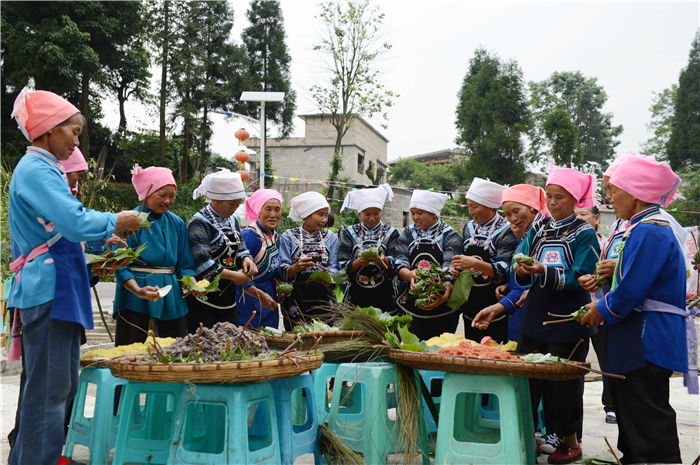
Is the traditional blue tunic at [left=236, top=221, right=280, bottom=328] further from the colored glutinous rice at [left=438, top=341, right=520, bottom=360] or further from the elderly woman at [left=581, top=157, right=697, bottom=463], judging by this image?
the elderly woman at [left=581, top=157, right=697, bottom=463]

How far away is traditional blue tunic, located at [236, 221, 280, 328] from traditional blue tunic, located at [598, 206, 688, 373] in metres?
2.81

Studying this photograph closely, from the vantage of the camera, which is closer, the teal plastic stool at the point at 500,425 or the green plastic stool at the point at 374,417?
the teal plastic stool at the point at 500,425

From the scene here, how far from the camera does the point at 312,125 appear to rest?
29.5 metres

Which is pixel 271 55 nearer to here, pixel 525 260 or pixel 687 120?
pixel 687 120

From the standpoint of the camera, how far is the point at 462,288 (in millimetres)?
4090

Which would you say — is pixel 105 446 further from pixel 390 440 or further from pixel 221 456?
pixel 390 440

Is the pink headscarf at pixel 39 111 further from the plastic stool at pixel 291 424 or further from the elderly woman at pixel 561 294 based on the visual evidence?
the elderly woman at pixel 561 294

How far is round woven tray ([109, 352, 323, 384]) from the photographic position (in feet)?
7.88

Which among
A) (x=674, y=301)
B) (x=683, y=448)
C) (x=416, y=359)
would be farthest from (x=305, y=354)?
(x=683, y=448)

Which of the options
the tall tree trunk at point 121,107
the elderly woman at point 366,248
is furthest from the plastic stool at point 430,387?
the tall tree trunk at point 121,107

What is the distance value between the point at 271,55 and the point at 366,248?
26.8m

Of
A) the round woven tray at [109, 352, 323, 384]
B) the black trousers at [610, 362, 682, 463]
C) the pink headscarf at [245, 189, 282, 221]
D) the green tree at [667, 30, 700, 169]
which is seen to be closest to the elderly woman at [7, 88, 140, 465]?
the round woven tray at [109, 352, 323, 384]

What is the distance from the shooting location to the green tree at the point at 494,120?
29781 mm

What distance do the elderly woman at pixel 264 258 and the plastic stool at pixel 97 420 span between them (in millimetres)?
1704
